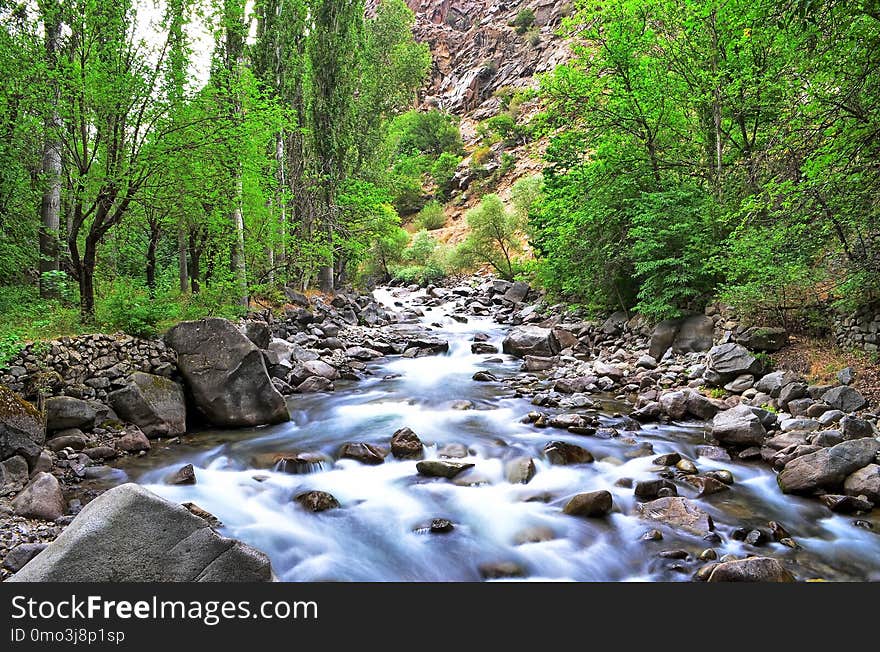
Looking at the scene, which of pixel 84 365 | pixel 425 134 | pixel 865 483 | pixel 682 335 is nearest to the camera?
pixel 865 483

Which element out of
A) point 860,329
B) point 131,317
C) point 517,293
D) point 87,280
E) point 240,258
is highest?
point 240,258

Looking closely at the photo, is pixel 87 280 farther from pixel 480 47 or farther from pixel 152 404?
pixel 480 47

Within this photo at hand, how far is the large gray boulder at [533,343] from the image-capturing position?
15.7 metres

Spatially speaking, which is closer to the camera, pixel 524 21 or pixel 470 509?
pixel 470 509

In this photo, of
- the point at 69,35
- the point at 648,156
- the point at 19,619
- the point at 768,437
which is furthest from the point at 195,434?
the point at 648,156

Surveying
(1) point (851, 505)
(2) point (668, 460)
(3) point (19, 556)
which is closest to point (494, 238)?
(2) point (668, 460)

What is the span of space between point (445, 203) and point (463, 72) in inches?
1207

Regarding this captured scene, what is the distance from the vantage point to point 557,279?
19.8m

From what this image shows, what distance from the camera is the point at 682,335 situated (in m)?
12.8

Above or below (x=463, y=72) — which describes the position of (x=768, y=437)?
below

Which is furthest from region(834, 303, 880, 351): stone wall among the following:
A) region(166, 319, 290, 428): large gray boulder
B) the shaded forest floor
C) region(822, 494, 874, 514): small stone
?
region(166, 319, 290, 428): large gray boulder

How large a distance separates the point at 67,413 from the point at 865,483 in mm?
10878

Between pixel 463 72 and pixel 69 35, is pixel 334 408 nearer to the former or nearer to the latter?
pixel 69 35

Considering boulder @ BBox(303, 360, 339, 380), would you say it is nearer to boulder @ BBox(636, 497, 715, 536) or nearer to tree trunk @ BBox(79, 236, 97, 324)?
tree trunk @ BBox(79, 236, 97, 324)
